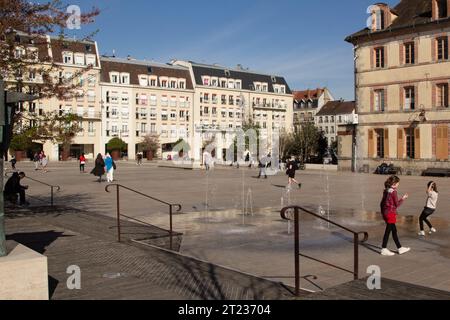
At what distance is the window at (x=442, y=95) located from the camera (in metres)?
36.1

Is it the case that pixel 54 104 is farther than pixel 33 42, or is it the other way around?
pixel 54 104

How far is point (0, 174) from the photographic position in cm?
632

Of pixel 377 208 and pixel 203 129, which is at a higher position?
pixel 203 129

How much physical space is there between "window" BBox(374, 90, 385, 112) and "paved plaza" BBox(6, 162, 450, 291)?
18058mm

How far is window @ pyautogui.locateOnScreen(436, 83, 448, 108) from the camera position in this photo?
118 ft

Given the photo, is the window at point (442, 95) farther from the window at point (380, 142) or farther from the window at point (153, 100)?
the window at point (153, 100)

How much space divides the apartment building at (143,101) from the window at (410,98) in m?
51.5

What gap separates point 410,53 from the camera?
38094 millimetres

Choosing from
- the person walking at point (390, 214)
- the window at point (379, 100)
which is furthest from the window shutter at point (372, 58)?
the person walking at point (390, 214)

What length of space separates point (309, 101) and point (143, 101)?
42867 millimetres

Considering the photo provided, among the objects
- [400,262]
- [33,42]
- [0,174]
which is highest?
[33,42]
